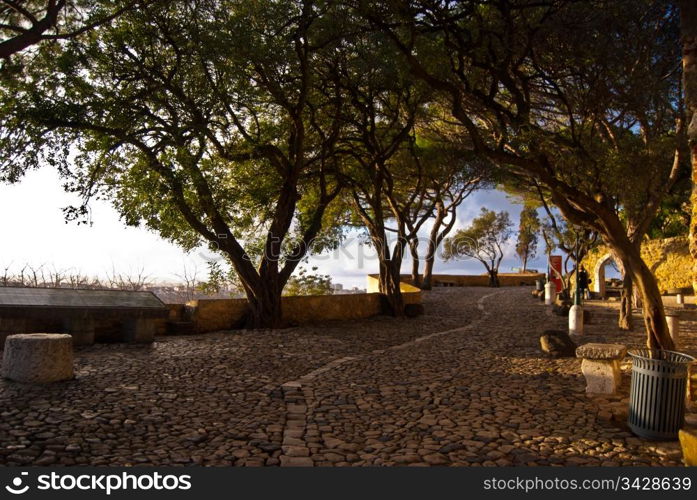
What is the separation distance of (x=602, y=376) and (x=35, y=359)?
740 cm

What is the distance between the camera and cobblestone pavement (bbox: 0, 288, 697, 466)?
4641 millimetres

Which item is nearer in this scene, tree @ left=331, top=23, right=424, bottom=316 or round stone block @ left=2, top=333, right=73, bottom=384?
round stone block @ left=2, top=333, right=73, bottom=384

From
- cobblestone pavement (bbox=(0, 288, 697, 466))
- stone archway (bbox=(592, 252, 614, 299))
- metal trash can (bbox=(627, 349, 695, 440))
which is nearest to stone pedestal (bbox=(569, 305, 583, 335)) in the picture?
cobblestone pavement (bbox=(0, 288, 697, 466))

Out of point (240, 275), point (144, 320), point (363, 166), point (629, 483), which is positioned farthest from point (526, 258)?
point (629, 483)

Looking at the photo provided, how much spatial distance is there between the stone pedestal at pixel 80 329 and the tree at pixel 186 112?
8.42 ft

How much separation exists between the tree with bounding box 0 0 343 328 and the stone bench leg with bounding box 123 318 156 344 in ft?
7.43

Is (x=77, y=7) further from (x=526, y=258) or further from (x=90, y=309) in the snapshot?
(x=526, y=258)

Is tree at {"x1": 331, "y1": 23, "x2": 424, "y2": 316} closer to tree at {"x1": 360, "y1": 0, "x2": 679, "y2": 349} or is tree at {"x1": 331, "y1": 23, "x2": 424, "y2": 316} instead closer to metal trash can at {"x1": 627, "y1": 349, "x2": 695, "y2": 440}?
tree at {"x1": 360, "y1": 0, "x2": 679, "y2": 349}

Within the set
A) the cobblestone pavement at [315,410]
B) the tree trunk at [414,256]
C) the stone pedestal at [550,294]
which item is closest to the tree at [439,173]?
the tree trunk at [414,256]

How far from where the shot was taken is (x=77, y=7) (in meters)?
10.4

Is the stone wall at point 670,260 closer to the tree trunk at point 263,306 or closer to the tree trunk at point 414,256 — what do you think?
the tree trunk at point 414,256

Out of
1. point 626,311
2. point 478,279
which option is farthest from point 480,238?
point 626,311

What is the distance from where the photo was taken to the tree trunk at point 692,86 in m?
5.55

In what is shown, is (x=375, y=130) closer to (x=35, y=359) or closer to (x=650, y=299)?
(x=650, y=299)
